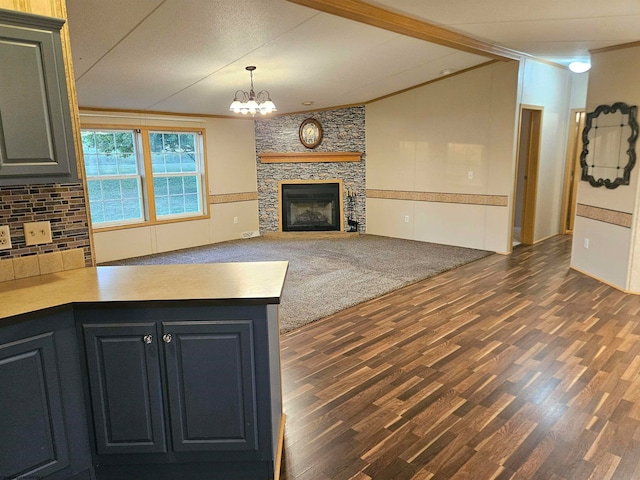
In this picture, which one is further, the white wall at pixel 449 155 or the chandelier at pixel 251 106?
the white wall at pixel 449 155

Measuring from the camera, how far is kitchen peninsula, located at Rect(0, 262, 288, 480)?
1.82 meters

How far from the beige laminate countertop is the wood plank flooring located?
2.99 ft

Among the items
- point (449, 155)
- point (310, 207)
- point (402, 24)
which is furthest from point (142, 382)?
point (310, 207)

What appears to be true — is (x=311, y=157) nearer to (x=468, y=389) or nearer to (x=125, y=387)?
(x=468, y=389)

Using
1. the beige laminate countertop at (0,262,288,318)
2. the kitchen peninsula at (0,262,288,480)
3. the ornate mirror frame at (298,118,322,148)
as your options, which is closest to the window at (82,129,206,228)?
the ornate mirror frame at (298,118,322,148)

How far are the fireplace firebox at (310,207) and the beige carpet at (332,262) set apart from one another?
43 cm

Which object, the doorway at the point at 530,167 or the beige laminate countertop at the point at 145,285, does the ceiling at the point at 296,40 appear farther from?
the beige laminate countertop at the point at 145,285

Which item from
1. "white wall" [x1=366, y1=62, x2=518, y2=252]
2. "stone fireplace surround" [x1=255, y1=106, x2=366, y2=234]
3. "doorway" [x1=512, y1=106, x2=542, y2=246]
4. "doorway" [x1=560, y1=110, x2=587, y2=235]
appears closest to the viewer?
"white wall" [x1=366, y1=62, x2=518, y2=252]

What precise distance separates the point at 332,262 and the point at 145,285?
13.7ft

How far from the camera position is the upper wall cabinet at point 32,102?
1840 mm

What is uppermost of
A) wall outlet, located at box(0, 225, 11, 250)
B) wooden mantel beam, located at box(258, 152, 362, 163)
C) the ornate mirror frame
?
the ornate mirror frame

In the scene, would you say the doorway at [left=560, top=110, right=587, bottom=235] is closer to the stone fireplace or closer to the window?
the stone fireplace

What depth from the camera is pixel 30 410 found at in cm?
181

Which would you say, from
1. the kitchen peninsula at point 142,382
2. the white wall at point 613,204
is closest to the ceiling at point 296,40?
the white wall at point 613,204
